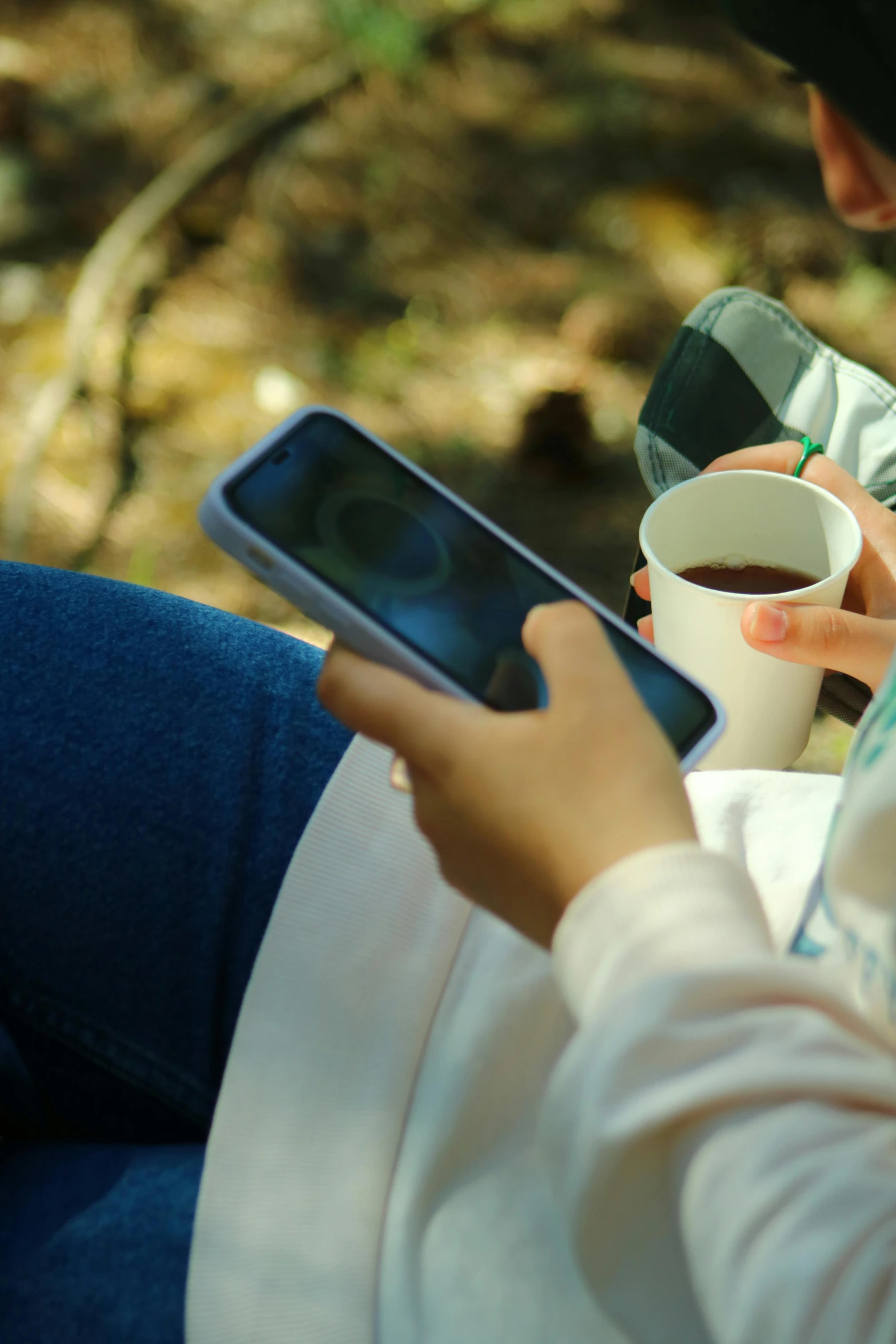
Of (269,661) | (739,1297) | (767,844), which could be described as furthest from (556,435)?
(739,1297)

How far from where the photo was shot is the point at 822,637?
68 centimetres

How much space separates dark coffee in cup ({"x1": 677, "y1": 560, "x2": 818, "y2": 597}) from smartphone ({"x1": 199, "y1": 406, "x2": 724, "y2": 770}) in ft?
0.53

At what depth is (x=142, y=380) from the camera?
5.44 feet

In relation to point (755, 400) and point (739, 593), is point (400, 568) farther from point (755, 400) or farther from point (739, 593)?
point (755, 400)

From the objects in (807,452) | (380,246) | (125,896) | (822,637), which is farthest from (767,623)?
(380,246)

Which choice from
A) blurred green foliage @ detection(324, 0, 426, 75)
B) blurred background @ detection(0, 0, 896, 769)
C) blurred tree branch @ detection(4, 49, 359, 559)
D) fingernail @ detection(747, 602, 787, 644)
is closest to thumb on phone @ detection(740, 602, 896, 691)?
fingernail @ detection(747, 602, 787, 644)

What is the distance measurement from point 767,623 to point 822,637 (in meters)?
0.04

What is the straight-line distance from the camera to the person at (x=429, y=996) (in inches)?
16.0

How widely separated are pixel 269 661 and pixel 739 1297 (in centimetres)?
48

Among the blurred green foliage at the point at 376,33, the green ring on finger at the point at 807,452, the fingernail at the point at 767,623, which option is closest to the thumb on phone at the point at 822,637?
the fingernail at the point at 767,623

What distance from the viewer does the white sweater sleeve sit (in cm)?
38

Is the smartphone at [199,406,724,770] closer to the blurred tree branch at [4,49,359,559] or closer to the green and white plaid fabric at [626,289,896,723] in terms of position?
the green and white plaid fabric at [626,289,896,723]

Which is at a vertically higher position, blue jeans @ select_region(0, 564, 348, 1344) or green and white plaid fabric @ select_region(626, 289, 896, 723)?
green and white plaid fabric @ select_region(626, 289, 896, 723)

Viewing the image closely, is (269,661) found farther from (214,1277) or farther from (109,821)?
(214,1277)
